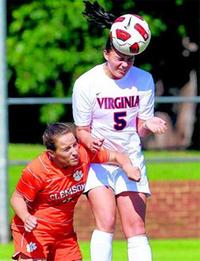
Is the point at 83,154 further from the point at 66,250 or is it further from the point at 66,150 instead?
the point at 66,250

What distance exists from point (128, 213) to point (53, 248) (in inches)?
21.5

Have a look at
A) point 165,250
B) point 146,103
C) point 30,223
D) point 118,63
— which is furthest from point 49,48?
point 30,223

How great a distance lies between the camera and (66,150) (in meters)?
8.39

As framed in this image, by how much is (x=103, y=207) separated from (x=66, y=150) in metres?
0.55

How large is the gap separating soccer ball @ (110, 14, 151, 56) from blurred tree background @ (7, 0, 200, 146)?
880 centimetres

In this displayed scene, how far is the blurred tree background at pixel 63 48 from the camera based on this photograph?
1888 cm

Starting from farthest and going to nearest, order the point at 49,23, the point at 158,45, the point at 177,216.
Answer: the point at 158,45 → the point at 49,23 → the point at 177,216

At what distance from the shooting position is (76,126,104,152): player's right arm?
852cm

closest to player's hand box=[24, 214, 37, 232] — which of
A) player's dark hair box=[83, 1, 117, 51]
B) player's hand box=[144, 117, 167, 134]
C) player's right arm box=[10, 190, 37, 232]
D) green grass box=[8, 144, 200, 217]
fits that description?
player's right arm box=[10, 190, 37, 232]

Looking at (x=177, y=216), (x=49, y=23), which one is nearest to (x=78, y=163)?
(x=177, y=216)

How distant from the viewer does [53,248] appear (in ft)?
28.6

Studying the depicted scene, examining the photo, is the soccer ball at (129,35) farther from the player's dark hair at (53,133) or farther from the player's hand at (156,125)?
the player's dark hair at (53,133)

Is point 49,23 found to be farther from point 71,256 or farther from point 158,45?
point 71,256

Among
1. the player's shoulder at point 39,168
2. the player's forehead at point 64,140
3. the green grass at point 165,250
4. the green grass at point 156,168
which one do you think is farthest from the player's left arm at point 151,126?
the green grass at point 156,168
